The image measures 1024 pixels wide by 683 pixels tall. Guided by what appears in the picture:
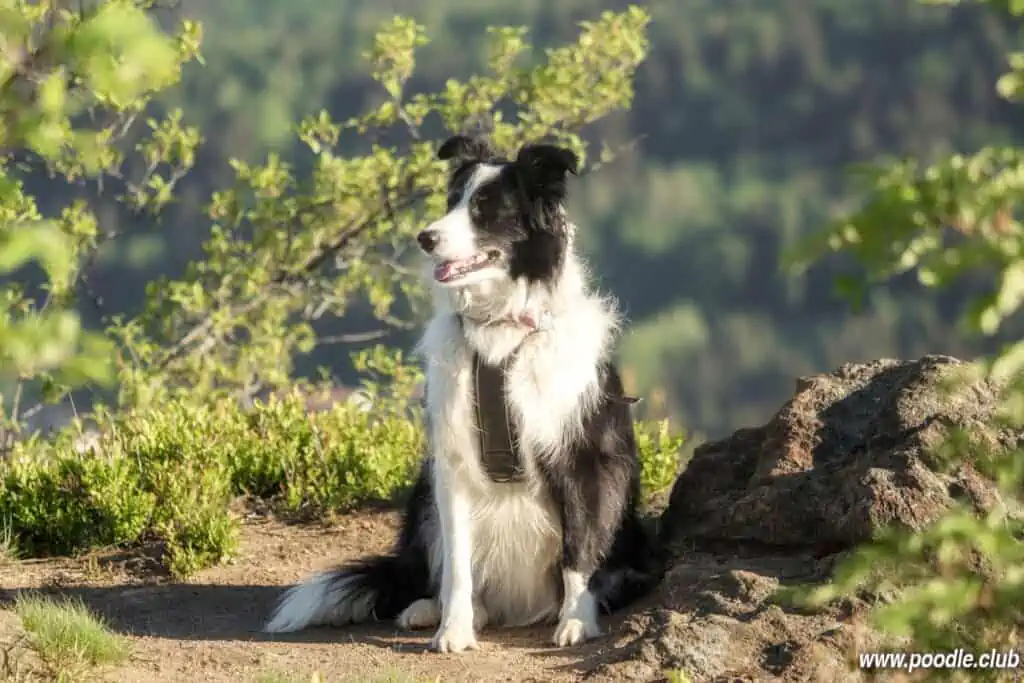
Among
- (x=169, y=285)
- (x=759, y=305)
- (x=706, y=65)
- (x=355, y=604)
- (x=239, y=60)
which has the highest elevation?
(x=706, y=65)

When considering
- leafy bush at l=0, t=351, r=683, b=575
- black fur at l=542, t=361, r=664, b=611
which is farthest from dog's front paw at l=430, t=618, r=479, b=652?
leafy bush at l=0, t=351, r=683, b=575

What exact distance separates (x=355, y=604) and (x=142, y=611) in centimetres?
95

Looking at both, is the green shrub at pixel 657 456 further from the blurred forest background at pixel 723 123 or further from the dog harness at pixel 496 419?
the blurred forest background at pixel 723 123

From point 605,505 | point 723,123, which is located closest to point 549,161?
point 605,505

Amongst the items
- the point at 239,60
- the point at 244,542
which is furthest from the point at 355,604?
the point at 239,60

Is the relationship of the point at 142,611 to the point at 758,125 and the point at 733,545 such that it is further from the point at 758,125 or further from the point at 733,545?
the point at 758,125

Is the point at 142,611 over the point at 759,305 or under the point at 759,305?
under

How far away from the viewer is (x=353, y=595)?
5.54 m

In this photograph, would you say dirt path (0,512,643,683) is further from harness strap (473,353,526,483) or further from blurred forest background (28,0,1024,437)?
blurred forest background (28,0,1024,437)

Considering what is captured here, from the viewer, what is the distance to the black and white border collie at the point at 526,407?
5133 mm

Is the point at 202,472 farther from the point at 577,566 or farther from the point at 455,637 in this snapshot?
the point at 577,566

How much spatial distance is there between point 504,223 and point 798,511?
4.87ft

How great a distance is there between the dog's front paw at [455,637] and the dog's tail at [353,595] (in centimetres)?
51

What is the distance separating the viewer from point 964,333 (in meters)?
2.02
